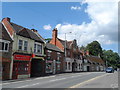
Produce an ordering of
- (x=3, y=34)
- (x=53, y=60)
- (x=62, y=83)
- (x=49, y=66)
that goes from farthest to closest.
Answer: (x=53, y=60) → (x=49, y=66) → (x=3, y=34) → (x=62, y=83)

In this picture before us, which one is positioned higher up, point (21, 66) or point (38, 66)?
point (21, 66)

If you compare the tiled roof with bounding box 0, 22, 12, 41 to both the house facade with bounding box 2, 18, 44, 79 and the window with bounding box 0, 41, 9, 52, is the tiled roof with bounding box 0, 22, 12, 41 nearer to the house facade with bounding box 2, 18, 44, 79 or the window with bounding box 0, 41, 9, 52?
the house facade with bounding box 2, 18, 44, 79

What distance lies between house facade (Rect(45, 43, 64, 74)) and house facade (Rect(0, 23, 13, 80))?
10737 mm

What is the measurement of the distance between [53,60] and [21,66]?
37.5 feet

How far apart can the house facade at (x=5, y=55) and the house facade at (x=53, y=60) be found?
10.7 m

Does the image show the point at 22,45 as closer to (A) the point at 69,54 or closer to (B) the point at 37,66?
(B) the point at 37,66

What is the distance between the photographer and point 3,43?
2284cm

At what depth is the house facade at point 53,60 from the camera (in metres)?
34.0

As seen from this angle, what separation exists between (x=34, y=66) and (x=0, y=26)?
10.6 metres

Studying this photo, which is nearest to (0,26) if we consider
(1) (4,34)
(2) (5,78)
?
(1) (4,34)

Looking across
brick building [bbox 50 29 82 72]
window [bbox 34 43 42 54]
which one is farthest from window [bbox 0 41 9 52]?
brick building [bbox 50 29 82 72]

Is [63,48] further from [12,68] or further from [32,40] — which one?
[12,68]

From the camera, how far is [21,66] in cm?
2583

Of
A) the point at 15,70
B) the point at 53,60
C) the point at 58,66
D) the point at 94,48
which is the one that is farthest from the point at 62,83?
the point at 94,48
